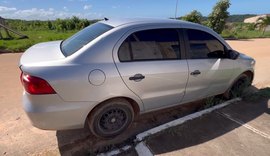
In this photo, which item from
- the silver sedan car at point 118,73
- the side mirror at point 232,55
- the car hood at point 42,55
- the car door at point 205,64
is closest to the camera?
the silver sedan car at point 118,73

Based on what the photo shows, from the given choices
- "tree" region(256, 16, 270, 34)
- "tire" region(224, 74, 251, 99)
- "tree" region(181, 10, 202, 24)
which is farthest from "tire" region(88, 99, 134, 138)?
"tree" region(256, 16, 270, 34)

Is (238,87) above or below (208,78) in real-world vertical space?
below

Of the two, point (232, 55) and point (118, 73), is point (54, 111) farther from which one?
point (232, 55)

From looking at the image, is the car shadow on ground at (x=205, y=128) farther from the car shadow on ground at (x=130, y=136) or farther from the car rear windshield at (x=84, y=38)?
the car rear windshield at (x=84, y=38)

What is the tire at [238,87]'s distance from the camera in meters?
4.41

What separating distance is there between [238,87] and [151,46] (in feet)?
8.31

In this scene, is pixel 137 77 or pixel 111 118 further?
pixel 111 118

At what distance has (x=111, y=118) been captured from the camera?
3.03 metres

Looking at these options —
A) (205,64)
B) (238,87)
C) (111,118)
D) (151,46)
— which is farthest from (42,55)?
(238,87)

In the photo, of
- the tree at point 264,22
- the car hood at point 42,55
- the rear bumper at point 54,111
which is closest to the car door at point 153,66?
the rear bumper at point 54,111

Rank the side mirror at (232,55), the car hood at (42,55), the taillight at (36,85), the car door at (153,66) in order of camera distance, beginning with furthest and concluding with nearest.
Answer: the side mirror at (232,55) → the car door at (153,66) → the car hood at (42,55) → the taillight at (36,85)

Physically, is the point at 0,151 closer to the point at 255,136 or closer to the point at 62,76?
the point at 62,76

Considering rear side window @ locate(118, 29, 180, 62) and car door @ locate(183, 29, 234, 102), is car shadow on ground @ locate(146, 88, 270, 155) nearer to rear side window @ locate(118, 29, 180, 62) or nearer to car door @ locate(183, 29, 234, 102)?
car door @ locate(183, 29, 234, 102)

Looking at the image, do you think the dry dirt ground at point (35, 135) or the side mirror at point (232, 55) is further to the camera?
the side mirror at point (232, 55)
